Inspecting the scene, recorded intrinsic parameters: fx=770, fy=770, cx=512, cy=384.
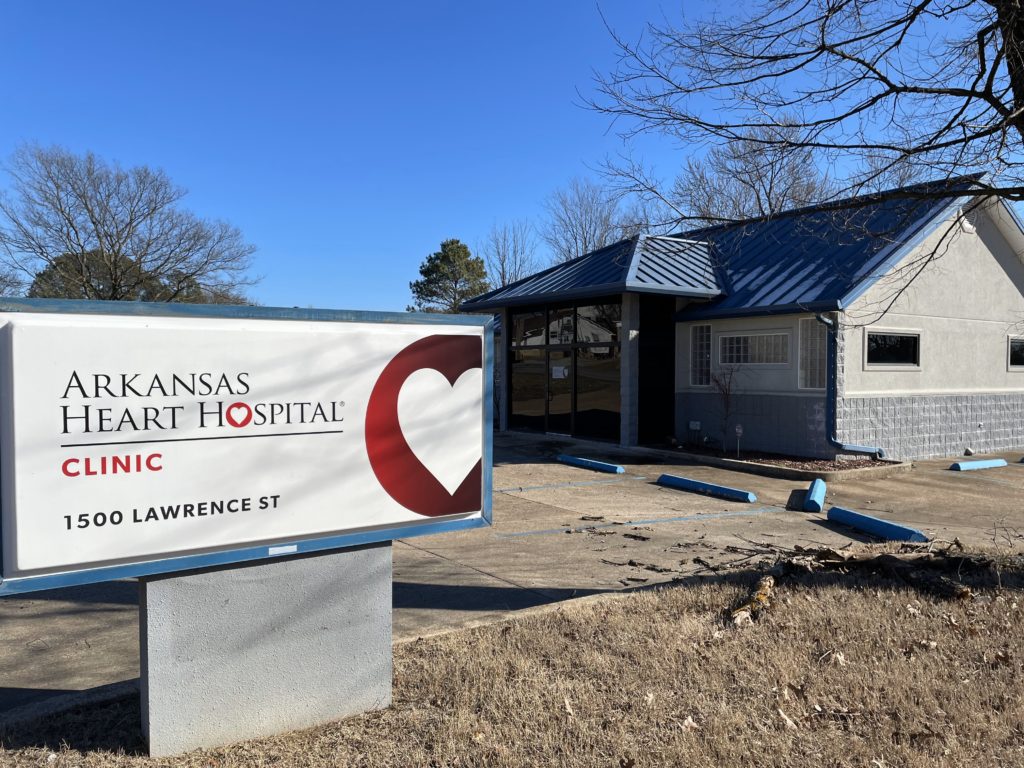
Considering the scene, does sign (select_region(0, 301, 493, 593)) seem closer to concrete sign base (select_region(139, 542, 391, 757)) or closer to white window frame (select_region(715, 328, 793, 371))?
concrete sign base (select_region(139, 542, 391, 757))

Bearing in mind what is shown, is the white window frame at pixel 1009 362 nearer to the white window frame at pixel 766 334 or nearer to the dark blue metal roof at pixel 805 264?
the dark blue metal roof at pixel 805 264

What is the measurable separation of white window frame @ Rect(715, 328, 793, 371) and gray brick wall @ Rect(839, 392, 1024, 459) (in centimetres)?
131

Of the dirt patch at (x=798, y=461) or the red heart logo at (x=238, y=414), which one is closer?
the red heart logo at (x=238, y=414)

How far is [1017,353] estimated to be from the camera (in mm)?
18484

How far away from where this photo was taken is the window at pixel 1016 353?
18.3 meters

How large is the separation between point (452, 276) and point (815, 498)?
42322mm

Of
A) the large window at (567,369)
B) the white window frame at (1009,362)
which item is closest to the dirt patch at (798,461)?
the large window at (567,369)

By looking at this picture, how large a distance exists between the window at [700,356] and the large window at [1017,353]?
776 cm

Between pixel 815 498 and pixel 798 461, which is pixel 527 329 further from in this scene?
pixel 815 498

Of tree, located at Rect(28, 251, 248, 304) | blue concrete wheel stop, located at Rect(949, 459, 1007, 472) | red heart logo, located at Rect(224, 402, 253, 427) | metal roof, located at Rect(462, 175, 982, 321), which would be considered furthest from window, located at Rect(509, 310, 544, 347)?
tree, located at Rect(28, 251, 248, 304)

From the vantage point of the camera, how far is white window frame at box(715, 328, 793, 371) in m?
14.8

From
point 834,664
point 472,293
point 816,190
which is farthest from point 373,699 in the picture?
point 472,293

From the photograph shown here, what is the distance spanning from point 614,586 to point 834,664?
7.31ft

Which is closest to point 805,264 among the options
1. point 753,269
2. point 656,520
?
point 753,269
